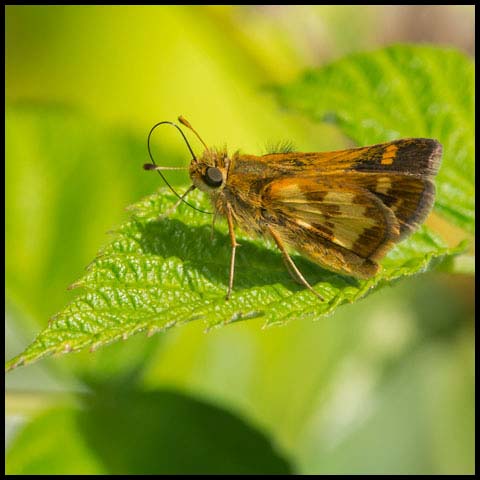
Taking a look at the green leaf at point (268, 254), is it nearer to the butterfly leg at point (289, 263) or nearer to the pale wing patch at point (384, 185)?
the butterfly leg at point (289, 263)

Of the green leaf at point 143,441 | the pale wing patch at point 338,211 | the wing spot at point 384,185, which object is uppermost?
the wing spot at point 384,185

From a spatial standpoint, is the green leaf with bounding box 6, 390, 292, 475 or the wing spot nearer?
the wing spot

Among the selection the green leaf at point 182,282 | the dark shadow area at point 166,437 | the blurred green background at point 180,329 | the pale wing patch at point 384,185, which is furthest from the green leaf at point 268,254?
the dark shadow area at point 166,437

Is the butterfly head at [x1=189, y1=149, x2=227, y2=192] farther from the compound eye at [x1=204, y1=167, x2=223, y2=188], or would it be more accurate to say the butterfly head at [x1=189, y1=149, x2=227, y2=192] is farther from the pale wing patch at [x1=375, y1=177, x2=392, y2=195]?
the pale wing patch at [x1=375, y1=177, x2=392, y2=195]

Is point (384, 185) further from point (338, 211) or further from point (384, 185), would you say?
point (338, 211)

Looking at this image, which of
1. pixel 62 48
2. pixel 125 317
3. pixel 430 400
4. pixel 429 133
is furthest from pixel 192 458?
pixel 62 48

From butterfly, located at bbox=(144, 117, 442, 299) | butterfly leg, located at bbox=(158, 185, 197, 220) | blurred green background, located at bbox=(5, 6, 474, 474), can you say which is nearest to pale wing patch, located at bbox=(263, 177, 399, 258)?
butterfly, located at bbox=(144, 117, 442, 299)

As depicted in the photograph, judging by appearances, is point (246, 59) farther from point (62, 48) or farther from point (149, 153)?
point (149, 153)
